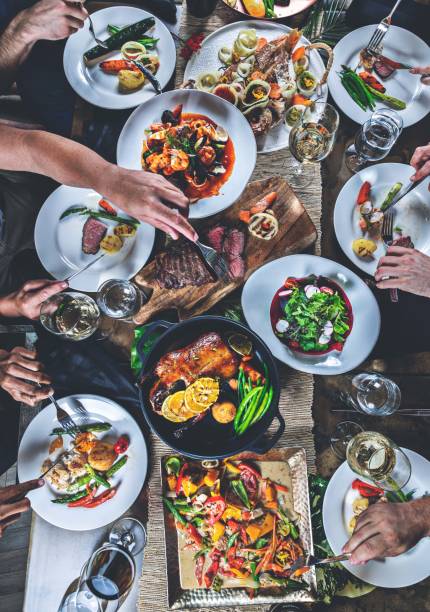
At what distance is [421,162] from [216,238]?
1108 millimetres

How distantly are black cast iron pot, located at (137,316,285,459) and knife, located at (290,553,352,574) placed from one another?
1.83 ft

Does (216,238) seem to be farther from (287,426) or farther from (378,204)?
(287,426)

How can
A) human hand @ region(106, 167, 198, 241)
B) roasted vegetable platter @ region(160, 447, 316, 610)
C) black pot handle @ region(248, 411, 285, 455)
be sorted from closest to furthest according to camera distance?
1. human hand @ region(106, 167, 198, 241)
2. black pot handle @ region(248, 411, 285, 455)
3. roasted vegetable platter @ region(160, 447, 316, 610)

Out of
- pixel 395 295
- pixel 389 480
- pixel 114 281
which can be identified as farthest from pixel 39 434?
pixel 395 295

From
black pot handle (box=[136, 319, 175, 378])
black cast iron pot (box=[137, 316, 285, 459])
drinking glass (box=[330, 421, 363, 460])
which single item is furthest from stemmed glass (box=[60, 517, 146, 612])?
drinking glass (box=[330, 421, 363, 460])

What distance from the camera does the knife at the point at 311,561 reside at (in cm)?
219

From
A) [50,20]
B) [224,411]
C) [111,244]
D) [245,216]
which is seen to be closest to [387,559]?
[224,411]

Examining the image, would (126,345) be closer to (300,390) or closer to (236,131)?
(300,390)

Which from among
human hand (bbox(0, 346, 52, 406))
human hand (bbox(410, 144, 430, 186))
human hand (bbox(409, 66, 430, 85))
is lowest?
human hand (bbox(0, 346, 52, 406))

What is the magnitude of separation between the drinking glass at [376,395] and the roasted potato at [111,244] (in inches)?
56.8

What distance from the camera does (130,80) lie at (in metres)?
2.54

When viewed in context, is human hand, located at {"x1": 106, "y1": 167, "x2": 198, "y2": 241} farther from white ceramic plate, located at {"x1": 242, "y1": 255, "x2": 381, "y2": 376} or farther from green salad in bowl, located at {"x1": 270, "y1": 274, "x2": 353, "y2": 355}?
green salad in bowl, located at {"x1": 270, "y1": 274, "x2": 353, "y2": 355}

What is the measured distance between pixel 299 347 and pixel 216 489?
84cm

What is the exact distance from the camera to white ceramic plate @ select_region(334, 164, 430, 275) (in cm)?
242
